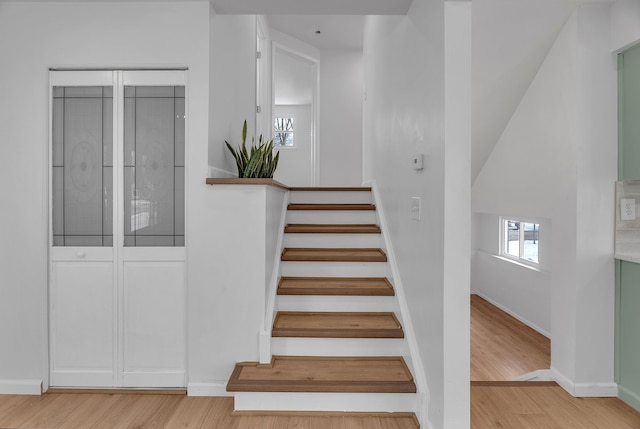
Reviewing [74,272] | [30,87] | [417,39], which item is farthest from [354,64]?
[74,272]

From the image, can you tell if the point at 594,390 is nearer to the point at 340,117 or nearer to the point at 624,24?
the point at 624,24

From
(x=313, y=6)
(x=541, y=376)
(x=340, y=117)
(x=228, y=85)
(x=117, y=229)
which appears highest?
(x=340, y=117)

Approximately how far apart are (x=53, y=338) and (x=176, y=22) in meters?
2.11

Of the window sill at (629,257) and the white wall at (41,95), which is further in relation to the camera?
the white wall at (41,95)

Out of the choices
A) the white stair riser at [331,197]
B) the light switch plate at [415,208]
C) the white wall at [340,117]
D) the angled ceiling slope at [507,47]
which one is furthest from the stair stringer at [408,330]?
the white wall at [340,117]

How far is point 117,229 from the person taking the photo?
2457 millimetres

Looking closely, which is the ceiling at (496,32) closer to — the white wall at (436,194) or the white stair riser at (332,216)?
the white wall at (436,194)

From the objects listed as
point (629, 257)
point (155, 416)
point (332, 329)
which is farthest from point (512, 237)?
point (155, 416)

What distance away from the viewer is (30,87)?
242cm

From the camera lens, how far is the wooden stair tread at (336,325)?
2.44 meters

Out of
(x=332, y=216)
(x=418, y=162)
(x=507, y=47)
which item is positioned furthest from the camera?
(x=332, y=216)

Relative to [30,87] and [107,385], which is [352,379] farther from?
[30,87]

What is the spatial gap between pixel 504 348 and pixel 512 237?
1987 millimetres

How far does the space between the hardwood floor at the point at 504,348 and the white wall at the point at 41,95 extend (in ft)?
8.84
